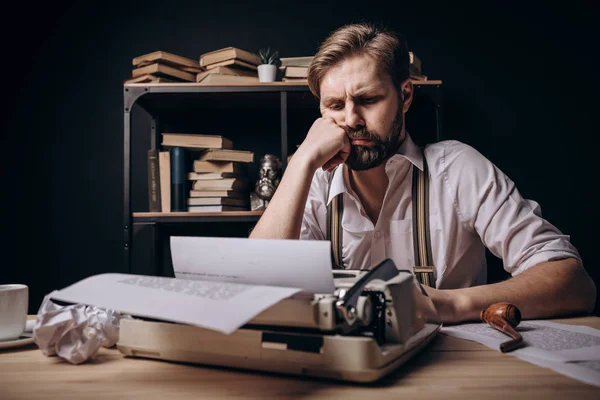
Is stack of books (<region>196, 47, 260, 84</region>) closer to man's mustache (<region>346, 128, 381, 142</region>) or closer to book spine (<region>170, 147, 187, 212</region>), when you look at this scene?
book spine (<region>170, 147, 187, 212</region>)

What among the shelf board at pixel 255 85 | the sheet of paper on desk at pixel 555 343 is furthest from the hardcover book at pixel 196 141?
the sheet of paper on desk at pixel 555 343

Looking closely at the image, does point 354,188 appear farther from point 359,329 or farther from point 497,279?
point 359,329

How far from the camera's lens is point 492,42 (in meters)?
2.39

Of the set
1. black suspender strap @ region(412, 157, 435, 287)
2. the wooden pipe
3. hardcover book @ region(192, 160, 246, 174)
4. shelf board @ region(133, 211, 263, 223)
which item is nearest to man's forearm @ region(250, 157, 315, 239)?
black suspender strap @ region(412, 157, 435, 287)

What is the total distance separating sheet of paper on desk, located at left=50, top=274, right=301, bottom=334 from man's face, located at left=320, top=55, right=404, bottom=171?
2.96 feet

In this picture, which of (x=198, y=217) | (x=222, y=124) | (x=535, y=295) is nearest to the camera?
(x=535, y=295)

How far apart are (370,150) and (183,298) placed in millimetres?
970

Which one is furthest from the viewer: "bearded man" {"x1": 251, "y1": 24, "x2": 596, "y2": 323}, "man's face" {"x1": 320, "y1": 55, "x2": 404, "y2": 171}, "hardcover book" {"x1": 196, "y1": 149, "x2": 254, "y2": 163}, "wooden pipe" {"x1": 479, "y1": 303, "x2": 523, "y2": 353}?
"hardcover book" {"x1": 196, "y1": 149, "x2": 254, "y2": 163}

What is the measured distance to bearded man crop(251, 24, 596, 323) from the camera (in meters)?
1.21

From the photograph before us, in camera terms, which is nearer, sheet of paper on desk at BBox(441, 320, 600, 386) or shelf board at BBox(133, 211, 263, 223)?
sheet of paper on desk at BBox(441, 320, 600, 386)

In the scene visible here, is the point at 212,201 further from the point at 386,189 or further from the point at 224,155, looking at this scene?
the point at 386,189

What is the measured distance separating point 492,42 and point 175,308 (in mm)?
2418

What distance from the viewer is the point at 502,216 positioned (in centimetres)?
122

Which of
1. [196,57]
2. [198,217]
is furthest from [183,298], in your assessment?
[196,57]
